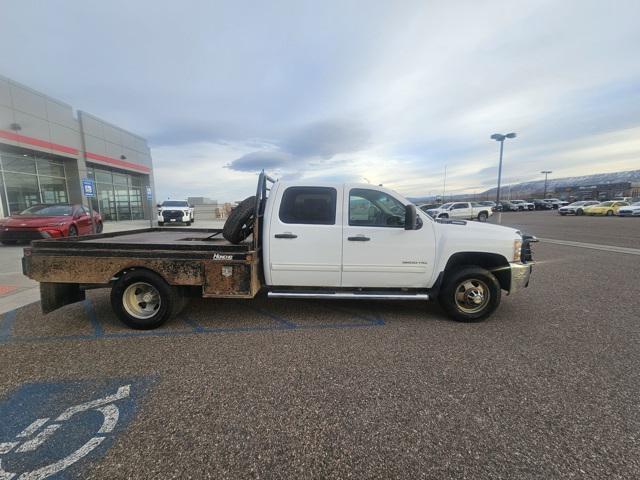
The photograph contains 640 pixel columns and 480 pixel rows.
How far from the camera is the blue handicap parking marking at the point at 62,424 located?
72.5 inches

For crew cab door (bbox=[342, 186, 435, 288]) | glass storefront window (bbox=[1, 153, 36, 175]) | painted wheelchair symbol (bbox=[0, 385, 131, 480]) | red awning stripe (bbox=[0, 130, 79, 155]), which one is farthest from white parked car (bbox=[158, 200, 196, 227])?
painted wheelchair symbol (bbox=[0, 385, 131, 480])

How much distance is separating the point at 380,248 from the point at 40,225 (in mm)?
11475

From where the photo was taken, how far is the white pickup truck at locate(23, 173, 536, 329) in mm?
3723

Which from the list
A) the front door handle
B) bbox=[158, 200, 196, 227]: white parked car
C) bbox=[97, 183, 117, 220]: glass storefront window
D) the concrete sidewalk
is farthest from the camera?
bbox=[97, 183, 117, 220]: glass storefront window

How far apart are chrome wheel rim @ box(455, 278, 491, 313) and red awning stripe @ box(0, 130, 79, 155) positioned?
2138cm

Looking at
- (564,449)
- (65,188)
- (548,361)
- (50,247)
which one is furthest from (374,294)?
(65,188)

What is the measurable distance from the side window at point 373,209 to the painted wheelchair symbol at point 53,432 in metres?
3.13

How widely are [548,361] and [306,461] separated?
9.05 feet

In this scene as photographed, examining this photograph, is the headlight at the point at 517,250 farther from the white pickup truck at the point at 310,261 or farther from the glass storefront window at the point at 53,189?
the glass storefront window at the point at 53,189

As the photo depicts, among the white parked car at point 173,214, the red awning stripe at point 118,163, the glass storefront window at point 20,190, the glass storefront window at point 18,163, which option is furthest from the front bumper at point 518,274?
the red awning stripe at point 118,163

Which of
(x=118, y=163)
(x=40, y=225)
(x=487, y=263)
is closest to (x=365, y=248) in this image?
(x=487, y=263)

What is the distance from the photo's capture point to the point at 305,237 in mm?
3922

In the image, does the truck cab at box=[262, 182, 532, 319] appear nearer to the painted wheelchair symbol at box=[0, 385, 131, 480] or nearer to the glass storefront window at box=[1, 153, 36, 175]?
the painted wheelchair symbol at box=[0, 385, 131, 480]

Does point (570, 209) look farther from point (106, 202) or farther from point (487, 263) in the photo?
point (106, 202)
